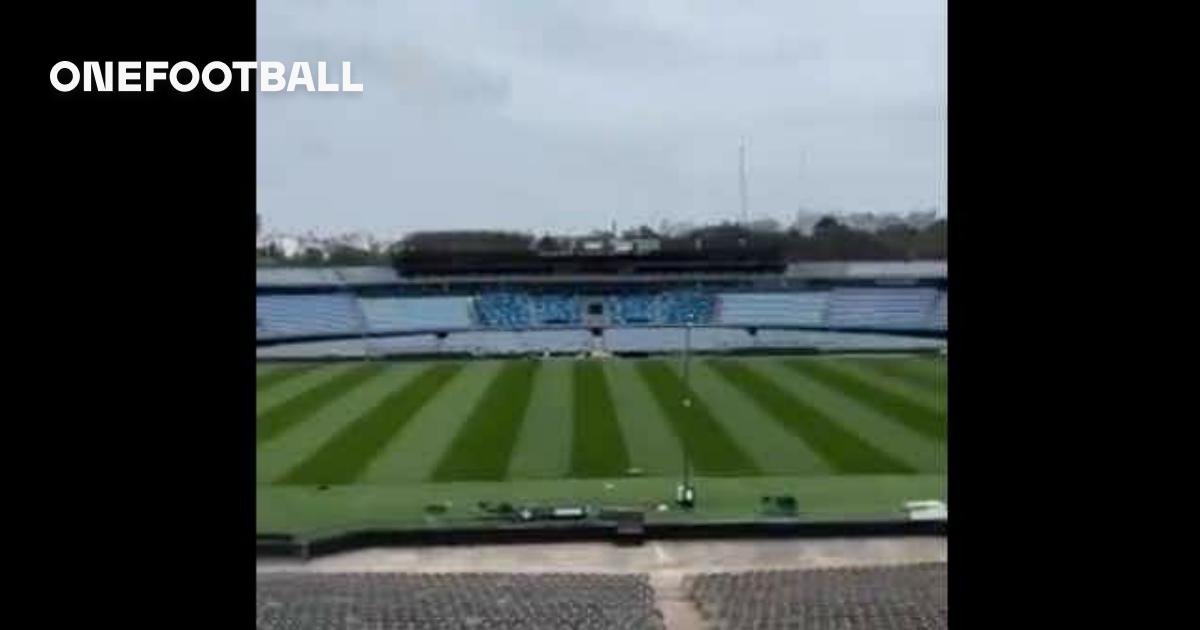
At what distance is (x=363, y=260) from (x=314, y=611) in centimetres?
8065

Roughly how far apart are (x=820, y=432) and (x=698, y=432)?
2.27 meters

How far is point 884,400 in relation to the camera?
29781mm

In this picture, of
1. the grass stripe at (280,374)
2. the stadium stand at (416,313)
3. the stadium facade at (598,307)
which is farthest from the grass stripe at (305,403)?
the stadium stand at (416,313)

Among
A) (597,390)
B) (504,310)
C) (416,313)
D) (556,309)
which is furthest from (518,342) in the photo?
(597,390)

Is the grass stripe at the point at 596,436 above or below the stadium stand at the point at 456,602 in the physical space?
above

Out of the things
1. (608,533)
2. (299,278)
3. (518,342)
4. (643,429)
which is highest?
(299,278)

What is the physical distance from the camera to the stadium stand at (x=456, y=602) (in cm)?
1178

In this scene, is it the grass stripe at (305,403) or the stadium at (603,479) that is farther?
the grass stripe at (305,403)

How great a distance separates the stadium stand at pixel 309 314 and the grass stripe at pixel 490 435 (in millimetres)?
17126

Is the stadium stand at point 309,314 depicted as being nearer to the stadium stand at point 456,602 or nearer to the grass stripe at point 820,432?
the grass stripe at point 820,432

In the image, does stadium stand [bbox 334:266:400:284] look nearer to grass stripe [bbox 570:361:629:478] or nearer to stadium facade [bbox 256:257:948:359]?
stadium facade [bbox 256:257:948:359]

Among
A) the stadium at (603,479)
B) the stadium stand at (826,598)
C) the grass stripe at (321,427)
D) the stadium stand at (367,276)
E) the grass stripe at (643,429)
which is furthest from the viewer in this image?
the stadium stand at (367,276)

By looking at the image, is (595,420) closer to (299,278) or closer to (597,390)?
(597,390)
